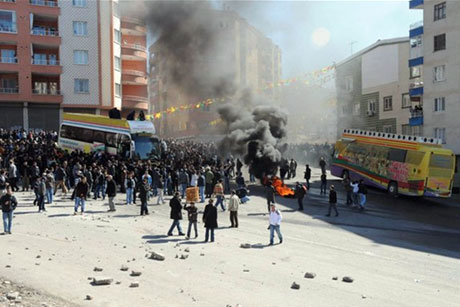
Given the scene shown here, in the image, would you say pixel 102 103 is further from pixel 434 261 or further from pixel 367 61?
pixel 434 261

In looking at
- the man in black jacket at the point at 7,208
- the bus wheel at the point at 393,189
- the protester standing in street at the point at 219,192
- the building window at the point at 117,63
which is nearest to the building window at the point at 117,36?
the building window at the point at 117,63

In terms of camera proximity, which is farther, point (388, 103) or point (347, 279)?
point (388, 103)

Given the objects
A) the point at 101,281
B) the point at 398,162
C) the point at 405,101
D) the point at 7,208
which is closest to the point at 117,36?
the point at 405,101

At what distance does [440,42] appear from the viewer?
36.1m

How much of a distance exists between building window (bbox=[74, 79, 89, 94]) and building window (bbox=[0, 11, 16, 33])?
6.76 meters

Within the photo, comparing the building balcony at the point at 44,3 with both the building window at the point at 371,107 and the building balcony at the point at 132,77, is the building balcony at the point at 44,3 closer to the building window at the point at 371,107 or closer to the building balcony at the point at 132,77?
the building balcony at the point at 132,77

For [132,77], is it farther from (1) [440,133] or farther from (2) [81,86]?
(1) [440,133]

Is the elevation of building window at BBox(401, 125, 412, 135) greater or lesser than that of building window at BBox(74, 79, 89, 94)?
lesser

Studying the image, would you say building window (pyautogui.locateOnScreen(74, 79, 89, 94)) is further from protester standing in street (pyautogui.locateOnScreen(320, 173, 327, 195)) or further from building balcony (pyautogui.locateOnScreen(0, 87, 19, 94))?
protester standing in street (pyautogui.locateOnScreen(320, 173, 327, 195))

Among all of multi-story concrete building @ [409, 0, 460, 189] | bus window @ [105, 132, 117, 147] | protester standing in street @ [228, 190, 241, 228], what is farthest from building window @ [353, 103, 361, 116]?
protester standing in street @ [228, 190, 241, 228]

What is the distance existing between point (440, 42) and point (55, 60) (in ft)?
107

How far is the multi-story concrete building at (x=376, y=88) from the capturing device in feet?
143

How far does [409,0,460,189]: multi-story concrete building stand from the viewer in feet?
115

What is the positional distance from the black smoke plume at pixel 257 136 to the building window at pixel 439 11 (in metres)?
12.9
